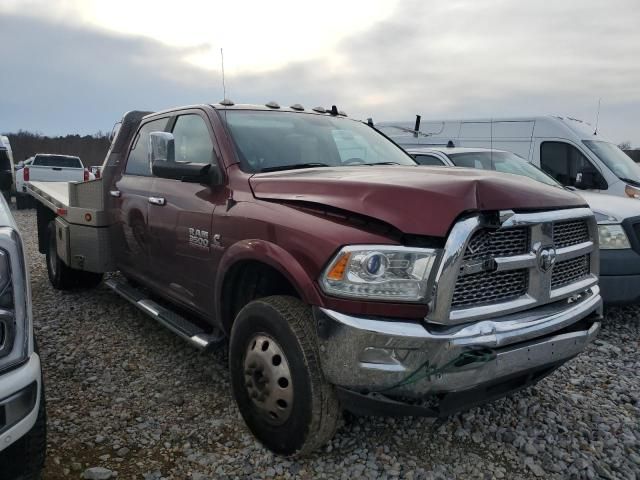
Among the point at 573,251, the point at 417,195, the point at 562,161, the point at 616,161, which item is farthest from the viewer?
the point at 562,161

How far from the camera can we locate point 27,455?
6.55 feet

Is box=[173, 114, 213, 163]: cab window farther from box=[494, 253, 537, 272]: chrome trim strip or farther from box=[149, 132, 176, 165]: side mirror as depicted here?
box=[494, 253, 537, 272]: chrome trim strip

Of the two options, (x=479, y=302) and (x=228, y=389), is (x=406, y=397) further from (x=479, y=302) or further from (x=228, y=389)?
(x=228, y=389)

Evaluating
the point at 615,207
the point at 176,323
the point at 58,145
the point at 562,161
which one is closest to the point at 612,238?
the point at 615,207

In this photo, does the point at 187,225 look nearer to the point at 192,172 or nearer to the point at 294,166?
the point at 192,172

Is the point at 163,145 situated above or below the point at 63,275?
above

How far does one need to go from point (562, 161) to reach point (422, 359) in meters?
8.14

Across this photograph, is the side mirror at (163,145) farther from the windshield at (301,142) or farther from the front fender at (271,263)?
the front fender at (271,263)

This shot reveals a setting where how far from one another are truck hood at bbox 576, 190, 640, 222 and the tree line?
4167 cm

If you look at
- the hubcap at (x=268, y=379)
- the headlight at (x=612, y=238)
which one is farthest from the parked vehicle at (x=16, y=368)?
the headlight at (x=612, y=238)

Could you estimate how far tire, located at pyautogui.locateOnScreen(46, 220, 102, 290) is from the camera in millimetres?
5659

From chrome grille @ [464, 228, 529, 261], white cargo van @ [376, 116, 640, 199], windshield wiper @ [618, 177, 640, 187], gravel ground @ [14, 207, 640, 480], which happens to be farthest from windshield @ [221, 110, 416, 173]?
windshield wiper @ [618, 177, 640, 187]

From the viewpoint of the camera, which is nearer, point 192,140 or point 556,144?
point 192,140

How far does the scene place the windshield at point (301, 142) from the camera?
3285 millimetres
